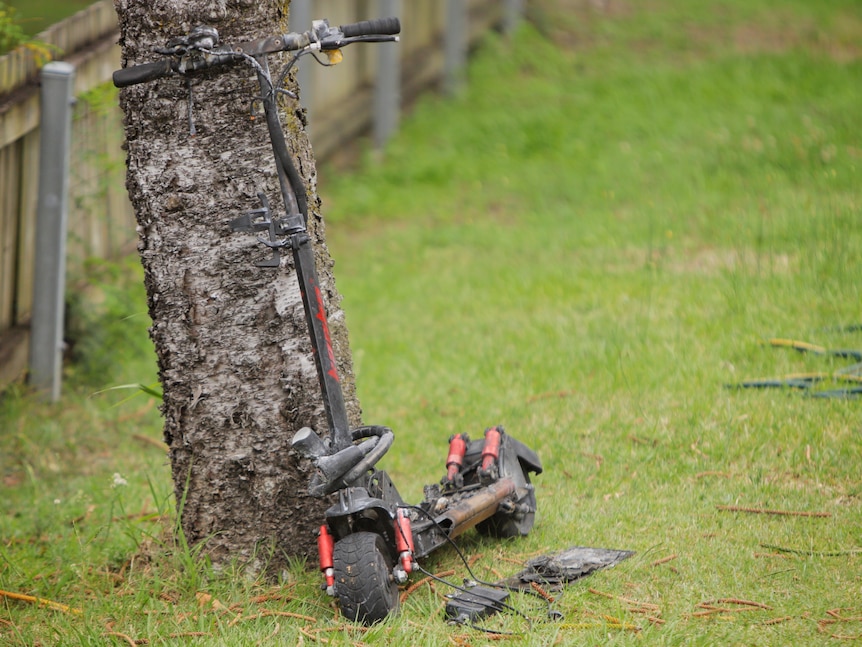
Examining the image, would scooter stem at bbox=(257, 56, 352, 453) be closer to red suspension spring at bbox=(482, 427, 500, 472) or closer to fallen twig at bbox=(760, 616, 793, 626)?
red suspension spring at bbox=(482, 427, 500, 472)

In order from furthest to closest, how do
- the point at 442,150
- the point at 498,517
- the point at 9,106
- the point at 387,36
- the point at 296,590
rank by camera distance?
1. the point at 442,150
2. the point at 9,106
3. the point at 498,517
4. the point at 296,590
5. the point at 387,36

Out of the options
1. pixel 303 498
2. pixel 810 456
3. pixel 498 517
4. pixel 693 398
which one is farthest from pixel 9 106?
pixel 810 456

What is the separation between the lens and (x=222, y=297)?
3.12 meters

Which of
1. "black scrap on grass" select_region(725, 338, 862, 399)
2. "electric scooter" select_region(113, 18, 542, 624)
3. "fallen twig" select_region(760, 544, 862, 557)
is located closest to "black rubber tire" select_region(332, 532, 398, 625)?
"electric scooter" select_region(113, 18, 542, 624)

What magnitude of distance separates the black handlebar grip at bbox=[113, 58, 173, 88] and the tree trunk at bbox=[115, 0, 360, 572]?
11 cm

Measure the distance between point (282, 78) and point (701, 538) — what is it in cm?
201

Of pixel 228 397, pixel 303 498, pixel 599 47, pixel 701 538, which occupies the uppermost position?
pixel 599 47

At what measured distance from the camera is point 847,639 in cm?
262

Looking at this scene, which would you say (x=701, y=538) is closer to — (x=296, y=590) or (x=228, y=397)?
(x=296, y=590)

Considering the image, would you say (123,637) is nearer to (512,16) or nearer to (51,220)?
(51,220)

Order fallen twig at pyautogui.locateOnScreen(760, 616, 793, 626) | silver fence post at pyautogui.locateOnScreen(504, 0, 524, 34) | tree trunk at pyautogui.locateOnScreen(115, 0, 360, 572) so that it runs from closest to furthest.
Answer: fallen twig at pyautogui.locateOnScreen(760, 616, 793, 626), tree trunk at pyautogui.locateOnScreen(115, 0, 360, 572), silver fence post at pyautogui.locateOnScreen(504, 0, 524, 34)

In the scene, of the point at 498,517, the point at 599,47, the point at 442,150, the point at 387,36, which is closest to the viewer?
the point at 387,36

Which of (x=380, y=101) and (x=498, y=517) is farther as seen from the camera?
(x=380, y=101)

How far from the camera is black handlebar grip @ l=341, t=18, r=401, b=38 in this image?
2750 mm
